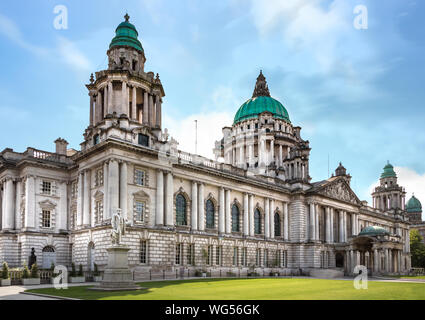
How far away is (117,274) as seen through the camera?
29172mm

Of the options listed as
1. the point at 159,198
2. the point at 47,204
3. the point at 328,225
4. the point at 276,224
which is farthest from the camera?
the point at 328,225

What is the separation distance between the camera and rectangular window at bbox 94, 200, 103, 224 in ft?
150

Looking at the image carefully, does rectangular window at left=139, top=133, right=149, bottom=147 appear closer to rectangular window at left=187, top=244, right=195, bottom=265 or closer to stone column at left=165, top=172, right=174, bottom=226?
stone column at left=165, top=172, right=174, bottom=226

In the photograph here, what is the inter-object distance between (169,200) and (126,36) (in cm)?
2173

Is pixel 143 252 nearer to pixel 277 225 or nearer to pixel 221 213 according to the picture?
pixel 221 213

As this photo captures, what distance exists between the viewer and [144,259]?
1788 inches

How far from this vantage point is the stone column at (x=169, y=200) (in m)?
48.6

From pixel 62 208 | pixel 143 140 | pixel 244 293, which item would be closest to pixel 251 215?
pixel 143 140

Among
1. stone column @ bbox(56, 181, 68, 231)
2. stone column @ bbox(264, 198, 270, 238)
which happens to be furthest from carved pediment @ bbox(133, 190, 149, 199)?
stone column @ bbox(264, 198, 270, 238)

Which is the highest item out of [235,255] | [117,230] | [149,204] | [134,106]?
[134,106]

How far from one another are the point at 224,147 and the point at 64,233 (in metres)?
54.8
